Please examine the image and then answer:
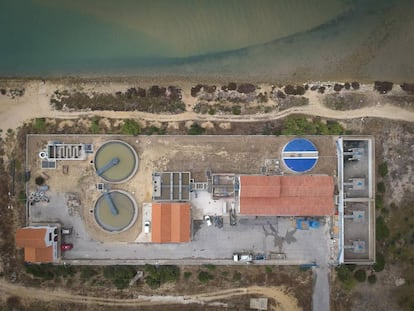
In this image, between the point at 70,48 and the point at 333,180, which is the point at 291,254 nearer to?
the point at 333,180

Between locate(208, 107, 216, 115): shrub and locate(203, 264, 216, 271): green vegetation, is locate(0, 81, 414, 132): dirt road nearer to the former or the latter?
locate(208, 107, 216, 115): shrub

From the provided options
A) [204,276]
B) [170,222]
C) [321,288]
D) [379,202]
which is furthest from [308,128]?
[204,276]

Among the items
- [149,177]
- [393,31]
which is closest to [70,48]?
[149,177]

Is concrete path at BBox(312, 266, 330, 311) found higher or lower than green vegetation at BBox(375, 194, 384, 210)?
lower

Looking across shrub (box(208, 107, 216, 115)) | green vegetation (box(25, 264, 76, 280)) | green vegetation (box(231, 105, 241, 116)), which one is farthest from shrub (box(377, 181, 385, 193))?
green vegetation (box(25, 264, 76, 280))

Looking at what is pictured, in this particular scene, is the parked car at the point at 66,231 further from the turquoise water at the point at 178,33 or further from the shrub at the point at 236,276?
the shrub at the point at 236,276

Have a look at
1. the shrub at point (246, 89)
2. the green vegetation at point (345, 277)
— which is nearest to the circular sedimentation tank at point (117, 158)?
the shrub at point (246, 89)

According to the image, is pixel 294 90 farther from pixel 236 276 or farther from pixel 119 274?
pixel 119 274
